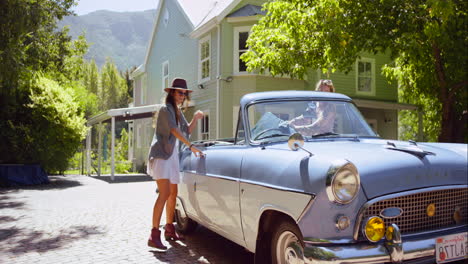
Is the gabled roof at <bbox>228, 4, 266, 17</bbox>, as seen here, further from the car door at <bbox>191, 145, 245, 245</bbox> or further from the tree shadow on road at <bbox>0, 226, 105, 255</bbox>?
the car door at <bbox>191, 145, 245, 245</bbox>

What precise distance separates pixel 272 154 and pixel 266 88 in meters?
12.5

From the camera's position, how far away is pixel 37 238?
5.82 metres

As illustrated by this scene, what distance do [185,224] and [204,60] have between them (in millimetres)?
12427

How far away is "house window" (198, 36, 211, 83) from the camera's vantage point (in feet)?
57.4

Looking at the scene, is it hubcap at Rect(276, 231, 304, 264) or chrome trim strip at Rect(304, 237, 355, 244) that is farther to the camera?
hubcap at Rect(276, 231, 304, 264)

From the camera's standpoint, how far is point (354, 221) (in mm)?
→ 2768

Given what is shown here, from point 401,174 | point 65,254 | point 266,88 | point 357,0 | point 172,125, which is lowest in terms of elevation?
point 65,254

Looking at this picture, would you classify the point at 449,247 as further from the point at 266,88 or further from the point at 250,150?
the point at 266,88

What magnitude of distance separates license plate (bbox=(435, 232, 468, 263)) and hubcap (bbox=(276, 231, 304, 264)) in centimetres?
96

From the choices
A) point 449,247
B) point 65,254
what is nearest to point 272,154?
point 449,247

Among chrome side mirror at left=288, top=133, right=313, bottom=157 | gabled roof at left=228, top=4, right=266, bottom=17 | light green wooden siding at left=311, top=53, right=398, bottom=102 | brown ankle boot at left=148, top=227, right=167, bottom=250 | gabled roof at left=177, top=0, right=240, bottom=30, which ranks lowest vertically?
brown ankle boot at left=148, top=227, right=167, bottom=250

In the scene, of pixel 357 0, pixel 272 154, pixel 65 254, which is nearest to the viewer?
pixel 272 154

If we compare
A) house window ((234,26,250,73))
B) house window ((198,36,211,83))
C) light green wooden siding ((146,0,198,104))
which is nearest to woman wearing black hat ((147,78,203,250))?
house window ((234,26,250,73))

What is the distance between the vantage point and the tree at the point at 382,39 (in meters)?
10.0
